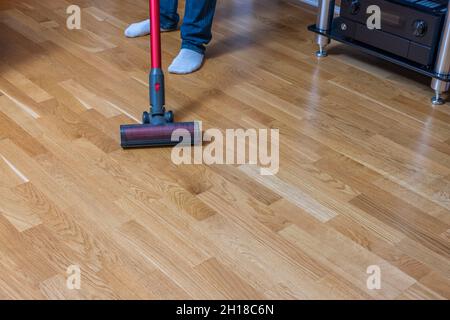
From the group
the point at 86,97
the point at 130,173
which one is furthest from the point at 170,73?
the point at 130,173

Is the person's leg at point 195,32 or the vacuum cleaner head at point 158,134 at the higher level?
the person's leg at point 195,32

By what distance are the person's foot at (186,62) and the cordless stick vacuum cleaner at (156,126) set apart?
16.5 inches

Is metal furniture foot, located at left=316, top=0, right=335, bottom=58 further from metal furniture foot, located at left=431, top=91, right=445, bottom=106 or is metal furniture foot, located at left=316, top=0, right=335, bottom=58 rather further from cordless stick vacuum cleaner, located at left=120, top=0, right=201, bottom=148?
cordless stick vacuum cleaner, located at left=120, top=0, right=201, bottom=148

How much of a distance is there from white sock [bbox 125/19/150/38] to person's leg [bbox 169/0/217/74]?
0.24 m

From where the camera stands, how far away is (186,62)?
2312mm

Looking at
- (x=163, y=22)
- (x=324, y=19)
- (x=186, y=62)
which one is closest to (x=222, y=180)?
(x=186, y=62)

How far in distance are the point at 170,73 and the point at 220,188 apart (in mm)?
732

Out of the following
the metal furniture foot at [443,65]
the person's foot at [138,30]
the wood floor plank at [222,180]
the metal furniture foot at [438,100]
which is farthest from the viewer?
the person's foot at [138,30]

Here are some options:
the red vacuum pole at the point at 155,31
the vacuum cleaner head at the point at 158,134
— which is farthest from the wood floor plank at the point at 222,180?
the red vacuum pole at the point at 155,31

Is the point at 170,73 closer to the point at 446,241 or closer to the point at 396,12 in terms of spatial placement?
the point at 396,12

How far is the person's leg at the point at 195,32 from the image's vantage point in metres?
2.33

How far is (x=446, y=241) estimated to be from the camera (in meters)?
1.53

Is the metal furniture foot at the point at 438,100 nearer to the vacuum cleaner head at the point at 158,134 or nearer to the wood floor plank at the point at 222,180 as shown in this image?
the wood floor plank at the point at 222,180

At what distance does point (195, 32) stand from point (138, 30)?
0.31m
